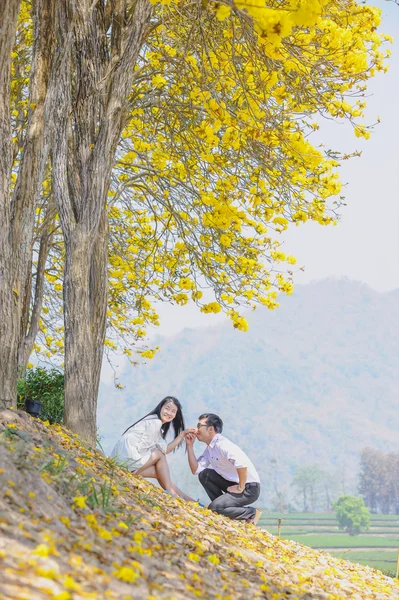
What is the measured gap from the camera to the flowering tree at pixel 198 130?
605cm

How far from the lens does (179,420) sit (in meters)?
7.30

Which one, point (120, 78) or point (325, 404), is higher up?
point (325, 404)

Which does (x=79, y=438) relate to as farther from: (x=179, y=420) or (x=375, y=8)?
(x=375, y=8)

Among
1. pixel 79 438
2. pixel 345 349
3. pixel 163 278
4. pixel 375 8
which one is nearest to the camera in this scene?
pixel 375 8

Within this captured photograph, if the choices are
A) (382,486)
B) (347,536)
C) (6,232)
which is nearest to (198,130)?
(6,232)

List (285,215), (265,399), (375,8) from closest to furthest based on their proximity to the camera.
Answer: (375,8) < (285,215) < (265,399)

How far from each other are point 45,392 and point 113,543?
3728 millimetres

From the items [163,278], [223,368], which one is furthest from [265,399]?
[163,278]

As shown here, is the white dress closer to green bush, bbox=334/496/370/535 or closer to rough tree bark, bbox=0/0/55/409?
rough tree bark, bbox=0/0/55/409

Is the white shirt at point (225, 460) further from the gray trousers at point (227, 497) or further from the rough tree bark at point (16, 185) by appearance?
the rough tree bark at point (16, 185)

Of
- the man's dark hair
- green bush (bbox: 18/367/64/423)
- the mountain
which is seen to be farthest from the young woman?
the mountain

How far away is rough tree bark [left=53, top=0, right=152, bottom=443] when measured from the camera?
21.7 feet

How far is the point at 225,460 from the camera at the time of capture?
23.6 ft

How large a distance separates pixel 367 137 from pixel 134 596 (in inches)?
186
